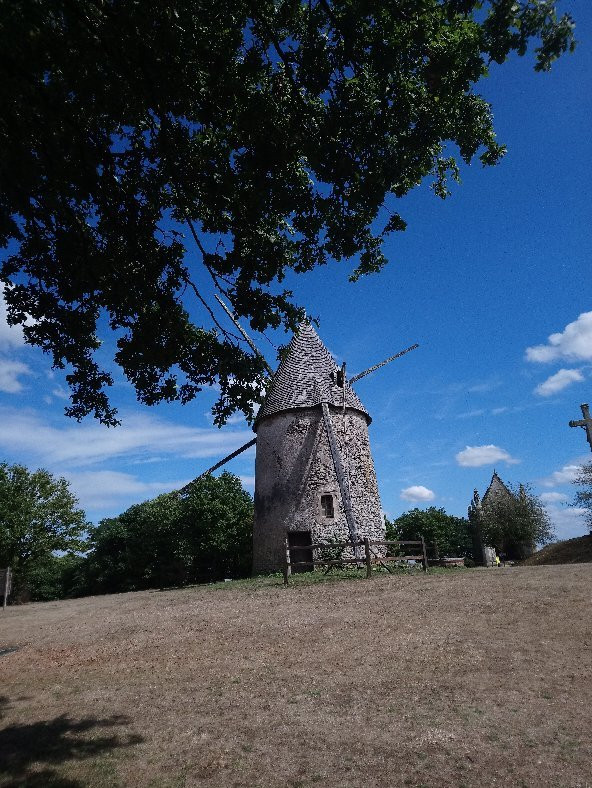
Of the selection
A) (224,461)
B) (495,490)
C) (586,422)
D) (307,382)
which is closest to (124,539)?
(224,461)

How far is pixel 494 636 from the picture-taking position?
827cm

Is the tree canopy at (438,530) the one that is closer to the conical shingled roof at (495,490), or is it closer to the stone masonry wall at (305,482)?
the conical shingled roof at (495,490)

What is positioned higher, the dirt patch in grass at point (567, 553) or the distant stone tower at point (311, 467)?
the distant stone tower at point (311, 467)

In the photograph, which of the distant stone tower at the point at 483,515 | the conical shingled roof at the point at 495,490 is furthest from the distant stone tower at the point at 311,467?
the conical shingled roof at the point at 495,490

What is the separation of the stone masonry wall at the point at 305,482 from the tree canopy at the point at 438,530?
16.0 metres

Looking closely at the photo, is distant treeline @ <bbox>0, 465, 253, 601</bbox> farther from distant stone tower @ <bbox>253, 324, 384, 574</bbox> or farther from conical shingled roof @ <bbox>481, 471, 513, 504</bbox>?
conical shingled roof @ <bbox>481, 471, 513, 504</bbox>

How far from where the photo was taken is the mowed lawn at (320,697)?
184 inches

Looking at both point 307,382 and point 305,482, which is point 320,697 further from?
point 307,382

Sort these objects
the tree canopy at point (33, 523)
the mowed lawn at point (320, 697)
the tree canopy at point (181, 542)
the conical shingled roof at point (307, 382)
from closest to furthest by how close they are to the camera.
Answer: the mowed lawn at point (320, 697) → the conical shingled roof at point (307, 382) → the tree canopy at point (181, 542) → the tree canopy at point (33, 523)

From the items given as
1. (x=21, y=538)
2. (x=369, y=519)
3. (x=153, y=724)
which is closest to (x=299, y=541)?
(x=369, y=519)

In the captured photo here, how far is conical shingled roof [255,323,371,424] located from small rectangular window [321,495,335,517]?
421cm

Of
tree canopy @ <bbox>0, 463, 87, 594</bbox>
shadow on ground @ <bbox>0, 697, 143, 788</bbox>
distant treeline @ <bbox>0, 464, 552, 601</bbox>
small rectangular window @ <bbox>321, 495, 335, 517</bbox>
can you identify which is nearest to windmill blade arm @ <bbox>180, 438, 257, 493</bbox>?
distant treeline @ <bbox>0, 464, 552, 601</bbox>

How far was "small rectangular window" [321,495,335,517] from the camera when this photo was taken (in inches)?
835

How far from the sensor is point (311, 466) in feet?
71.5
